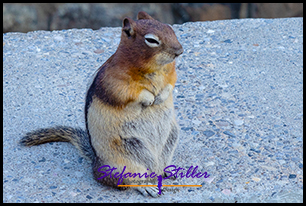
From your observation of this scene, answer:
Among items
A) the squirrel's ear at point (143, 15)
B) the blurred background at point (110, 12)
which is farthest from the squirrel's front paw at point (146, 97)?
the blurred background at point (110, 12)

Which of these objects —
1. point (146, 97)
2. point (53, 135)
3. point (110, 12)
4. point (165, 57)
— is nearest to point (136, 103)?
point (146, 97)

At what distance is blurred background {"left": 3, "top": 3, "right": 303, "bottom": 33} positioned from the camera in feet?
22.9

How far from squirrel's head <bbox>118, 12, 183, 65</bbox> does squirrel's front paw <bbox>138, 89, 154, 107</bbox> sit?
0.77 ft

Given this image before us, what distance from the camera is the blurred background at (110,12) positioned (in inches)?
275

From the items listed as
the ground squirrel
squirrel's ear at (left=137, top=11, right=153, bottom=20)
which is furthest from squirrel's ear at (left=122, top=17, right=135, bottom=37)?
squirrel's ear at (left=137, top=11, right=153, bottom=20)

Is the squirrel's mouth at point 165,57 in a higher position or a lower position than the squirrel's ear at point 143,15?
lower

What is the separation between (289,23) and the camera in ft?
20.0

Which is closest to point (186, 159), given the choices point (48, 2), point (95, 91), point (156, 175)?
point (156, 175)

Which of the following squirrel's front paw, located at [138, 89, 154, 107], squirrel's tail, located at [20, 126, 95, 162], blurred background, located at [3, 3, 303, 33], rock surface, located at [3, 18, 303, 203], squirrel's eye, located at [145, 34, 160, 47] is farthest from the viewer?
blurred background, located at [3, 3, 303, 33]

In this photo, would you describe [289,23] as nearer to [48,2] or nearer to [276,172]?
[276,172]

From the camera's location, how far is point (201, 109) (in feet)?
14.3

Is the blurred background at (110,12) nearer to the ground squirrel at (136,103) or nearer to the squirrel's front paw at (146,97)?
the ground squirrel at (136,103)

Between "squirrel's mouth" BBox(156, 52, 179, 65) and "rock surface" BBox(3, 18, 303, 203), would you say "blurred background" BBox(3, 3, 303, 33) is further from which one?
"squirrel's mouth" BBox(156, 52, 179, 65)

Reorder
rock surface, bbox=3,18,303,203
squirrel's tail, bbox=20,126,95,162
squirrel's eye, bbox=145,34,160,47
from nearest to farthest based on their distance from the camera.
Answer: squirrel's eye, bbox=145,34,160,47 < rock surface, bbox=3,18,303,203 < squirrel's tail, bbox=20,126,95,162
